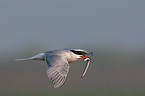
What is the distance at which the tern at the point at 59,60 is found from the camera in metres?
9.73

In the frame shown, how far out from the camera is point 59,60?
34.1 ft

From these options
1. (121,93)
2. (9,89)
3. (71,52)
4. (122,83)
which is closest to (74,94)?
(121,93)

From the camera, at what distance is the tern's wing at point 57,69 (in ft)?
31.6

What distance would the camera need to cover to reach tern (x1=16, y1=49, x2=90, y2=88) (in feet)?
31.9

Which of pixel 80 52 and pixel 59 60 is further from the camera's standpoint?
pixel 80 52

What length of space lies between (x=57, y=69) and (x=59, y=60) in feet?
1.67

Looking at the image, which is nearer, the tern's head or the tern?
the tern

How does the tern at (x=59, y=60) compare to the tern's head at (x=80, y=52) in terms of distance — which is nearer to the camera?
the tern at (x=59, y=60)

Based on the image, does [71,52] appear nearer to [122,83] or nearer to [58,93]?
[58,93]

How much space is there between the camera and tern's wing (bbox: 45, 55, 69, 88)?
965cm

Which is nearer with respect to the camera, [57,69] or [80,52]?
[57,69]

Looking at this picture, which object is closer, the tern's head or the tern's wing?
the tern's wing

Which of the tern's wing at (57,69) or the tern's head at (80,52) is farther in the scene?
the tern's head at (80,52)

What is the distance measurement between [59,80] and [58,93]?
25430 millimetres
